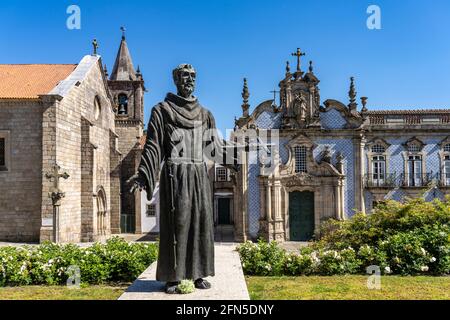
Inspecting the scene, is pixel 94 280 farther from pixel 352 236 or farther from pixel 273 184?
pixel 273 184

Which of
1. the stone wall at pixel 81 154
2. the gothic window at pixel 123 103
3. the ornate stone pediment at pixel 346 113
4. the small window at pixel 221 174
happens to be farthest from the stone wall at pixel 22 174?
the small window at pixel 221 174

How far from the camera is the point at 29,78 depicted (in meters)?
24.0

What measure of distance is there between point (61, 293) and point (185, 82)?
5081mm

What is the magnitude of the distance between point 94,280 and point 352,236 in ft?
23.0

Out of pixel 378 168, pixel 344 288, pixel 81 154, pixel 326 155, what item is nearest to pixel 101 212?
pixel 81 154

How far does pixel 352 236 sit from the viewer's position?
1146cm

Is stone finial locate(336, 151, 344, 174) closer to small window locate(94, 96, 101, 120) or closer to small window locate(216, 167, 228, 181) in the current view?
small window locate(216, 167, 228, 181)

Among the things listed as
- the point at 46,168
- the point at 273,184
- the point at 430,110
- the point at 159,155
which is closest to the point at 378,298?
the point at 159,155

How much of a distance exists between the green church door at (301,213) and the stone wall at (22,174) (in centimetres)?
1381

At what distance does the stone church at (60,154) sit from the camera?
67.2ft

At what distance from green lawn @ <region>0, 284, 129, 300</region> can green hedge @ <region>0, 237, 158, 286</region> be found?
380mm

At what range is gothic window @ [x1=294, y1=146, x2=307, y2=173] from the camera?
78.0 ft

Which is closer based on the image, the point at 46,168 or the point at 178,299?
the point at 178,299

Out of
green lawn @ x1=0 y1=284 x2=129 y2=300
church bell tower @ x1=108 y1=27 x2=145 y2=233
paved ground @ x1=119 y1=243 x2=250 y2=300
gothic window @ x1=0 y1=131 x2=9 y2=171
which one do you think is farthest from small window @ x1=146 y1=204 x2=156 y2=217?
paved ground @ x1=119 y1=243 x2=250 y2=300
